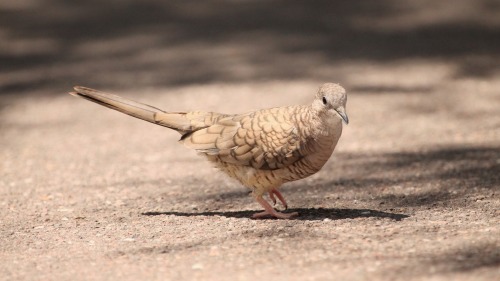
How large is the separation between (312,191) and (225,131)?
3.68 feet

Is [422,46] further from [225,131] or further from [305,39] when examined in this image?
[225,131]

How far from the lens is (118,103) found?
5.75 metres

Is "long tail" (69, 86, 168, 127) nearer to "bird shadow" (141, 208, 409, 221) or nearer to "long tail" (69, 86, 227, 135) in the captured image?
"long tail" (69, 86, 227, 135)

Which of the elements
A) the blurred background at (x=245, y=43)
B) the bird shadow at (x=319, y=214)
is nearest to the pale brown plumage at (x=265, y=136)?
the bird shadow at (x=319, y=214)

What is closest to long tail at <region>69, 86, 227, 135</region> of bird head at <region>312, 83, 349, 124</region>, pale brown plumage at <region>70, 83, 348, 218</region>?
pale brown plumage at <region>70, 83, 348, 218</region>

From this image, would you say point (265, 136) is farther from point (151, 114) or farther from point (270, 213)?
point (151, 114)

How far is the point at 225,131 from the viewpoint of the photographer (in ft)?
18.6

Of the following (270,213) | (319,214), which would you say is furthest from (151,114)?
(319,214)

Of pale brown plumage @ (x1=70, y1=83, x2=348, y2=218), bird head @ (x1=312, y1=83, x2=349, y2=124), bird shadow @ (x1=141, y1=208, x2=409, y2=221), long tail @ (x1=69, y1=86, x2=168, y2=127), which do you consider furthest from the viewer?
long tail @ (x1=69, y1=86, x2=168, y2=127)

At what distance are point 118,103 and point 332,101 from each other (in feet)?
4.98

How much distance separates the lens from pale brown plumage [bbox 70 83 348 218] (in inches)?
206

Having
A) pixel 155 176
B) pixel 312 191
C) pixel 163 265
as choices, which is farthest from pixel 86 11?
pixel 163 265

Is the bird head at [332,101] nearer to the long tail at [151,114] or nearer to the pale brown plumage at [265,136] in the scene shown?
the pale brown plumage at [265,136]

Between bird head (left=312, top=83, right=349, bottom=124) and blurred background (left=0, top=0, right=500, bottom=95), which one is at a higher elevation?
blurred background (left=0, top=0, right=500, bottom=95)
